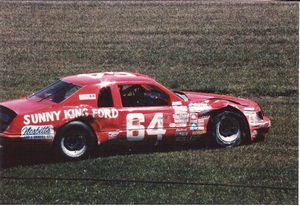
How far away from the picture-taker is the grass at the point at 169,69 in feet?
30.2

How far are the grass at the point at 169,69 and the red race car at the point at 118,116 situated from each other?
0.32 m

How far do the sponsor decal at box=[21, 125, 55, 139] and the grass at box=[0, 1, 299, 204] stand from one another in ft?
1.65

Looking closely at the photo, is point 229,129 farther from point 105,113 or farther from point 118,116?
point 105,113

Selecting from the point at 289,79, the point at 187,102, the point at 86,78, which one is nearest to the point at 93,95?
the point at 86,78

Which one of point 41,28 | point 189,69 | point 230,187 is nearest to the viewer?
point 230,187

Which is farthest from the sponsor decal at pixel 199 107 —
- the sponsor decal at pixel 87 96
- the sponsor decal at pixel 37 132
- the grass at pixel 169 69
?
the sponsor decal at pixel 37 132

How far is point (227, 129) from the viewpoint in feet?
37.6

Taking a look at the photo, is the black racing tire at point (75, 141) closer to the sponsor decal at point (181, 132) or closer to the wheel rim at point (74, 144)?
the wheel rim at point (74, 144)

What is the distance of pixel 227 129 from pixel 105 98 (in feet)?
7.37

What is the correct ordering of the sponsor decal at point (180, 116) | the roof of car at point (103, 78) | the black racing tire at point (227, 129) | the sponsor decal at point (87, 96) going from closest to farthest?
the sponsor decal at point (87, 96) < the roof of car at point (103, 78) < the sponsor decal at point (180, 116) < the black racing tire at point (227, 129)

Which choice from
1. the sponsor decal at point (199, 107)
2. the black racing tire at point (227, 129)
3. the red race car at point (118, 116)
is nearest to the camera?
the red race car at point (118, 116)

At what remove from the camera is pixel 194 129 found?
11.2 metres

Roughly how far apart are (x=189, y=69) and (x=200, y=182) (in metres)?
11.4

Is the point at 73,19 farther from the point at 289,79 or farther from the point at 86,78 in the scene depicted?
the point at 86,78
